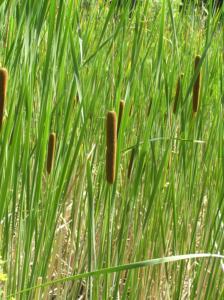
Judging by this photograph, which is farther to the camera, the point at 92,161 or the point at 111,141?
the point at 92,161

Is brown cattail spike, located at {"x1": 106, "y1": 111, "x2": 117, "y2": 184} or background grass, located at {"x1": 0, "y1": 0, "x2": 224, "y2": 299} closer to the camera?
brown cattail spike, located at {"x1": 106, "y1": 111, "x2": 117, "y2": 184}

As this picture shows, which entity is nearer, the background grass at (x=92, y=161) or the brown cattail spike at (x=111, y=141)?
the brown cattail spike at (x=111, y=141)

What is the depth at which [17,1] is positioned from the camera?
1.12 metres

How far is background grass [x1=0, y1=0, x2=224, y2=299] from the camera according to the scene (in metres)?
1.04

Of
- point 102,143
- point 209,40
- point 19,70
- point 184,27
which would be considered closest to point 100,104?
point 102,143

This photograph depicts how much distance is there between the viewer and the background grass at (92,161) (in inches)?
40.9

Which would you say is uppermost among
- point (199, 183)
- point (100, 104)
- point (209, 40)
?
point (209, 40)

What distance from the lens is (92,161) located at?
150cm

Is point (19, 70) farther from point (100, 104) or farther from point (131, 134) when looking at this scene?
point (131, 134)

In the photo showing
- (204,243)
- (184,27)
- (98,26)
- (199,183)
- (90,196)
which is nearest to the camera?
(90,196)

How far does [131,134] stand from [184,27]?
0.74 m

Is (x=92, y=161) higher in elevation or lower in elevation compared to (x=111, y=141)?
lower

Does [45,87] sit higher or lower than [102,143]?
higher

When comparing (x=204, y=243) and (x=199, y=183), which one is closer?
(x=204, y=243)
